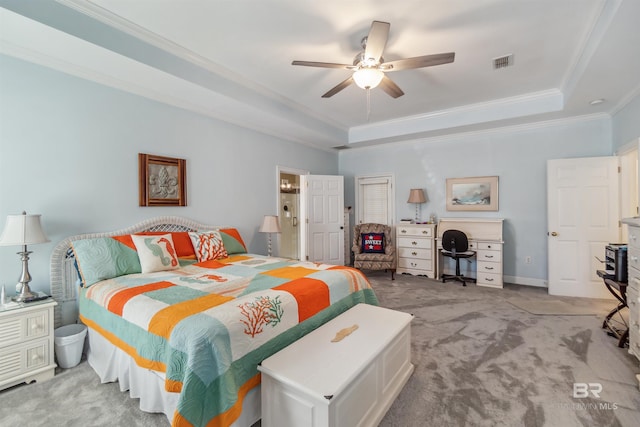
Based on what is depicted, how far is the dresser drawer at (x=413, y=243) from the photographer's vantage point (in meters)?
5.00

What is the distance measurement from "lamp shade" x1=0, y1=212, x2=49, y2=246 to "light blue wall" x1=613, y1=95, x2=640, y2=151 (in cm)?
597

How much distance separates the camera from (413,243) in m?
5.13

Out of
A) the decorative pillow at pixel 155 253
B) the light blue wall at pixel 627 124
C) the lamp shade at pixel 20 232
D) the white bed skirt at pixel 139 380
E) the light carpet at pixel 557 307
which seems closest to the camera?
the white bed skirt at pixel 139 380

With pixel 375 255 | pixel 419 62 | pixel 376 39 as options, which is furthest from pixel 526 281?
pixel 376 39

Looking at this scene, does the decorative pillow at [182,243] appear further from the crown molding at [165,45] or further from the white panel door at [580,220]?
the white panel door at [580,220]

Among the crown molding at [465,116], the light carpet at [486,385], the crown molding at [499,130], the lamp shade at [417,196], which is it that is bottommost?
the light carpet at [486,385]

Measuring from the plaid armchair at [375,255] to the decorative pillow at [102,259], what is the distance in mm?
3493

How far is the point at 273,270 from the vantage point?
103 inches

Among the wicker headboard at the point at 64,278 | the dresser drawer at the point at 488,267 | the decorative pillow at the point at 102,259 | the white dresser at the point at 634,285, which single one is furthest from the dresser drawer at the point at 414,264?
the wicker headboard at the point at 64,278

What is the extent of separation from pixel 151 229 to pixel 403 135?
4.16m

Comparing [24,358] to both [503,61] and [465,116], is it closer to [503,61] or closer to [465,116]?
[503,61]

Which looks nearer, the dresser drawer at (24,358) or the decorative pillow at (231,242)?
the dresser drawer at (24,358)

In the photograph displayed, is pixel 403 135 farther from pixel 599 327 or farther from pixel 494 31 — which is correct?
pixel 599 327

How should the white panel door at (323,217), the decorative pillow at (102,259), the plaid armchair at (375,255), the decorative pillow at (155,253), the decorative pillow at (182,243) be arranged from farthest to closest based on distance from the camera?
the white panel door at (323,217) → the plaid armchair at (375,255) → the decorative pillow at (182,243) → the decorative pillow at (155,253) → the decorative pillow at (102,259)
